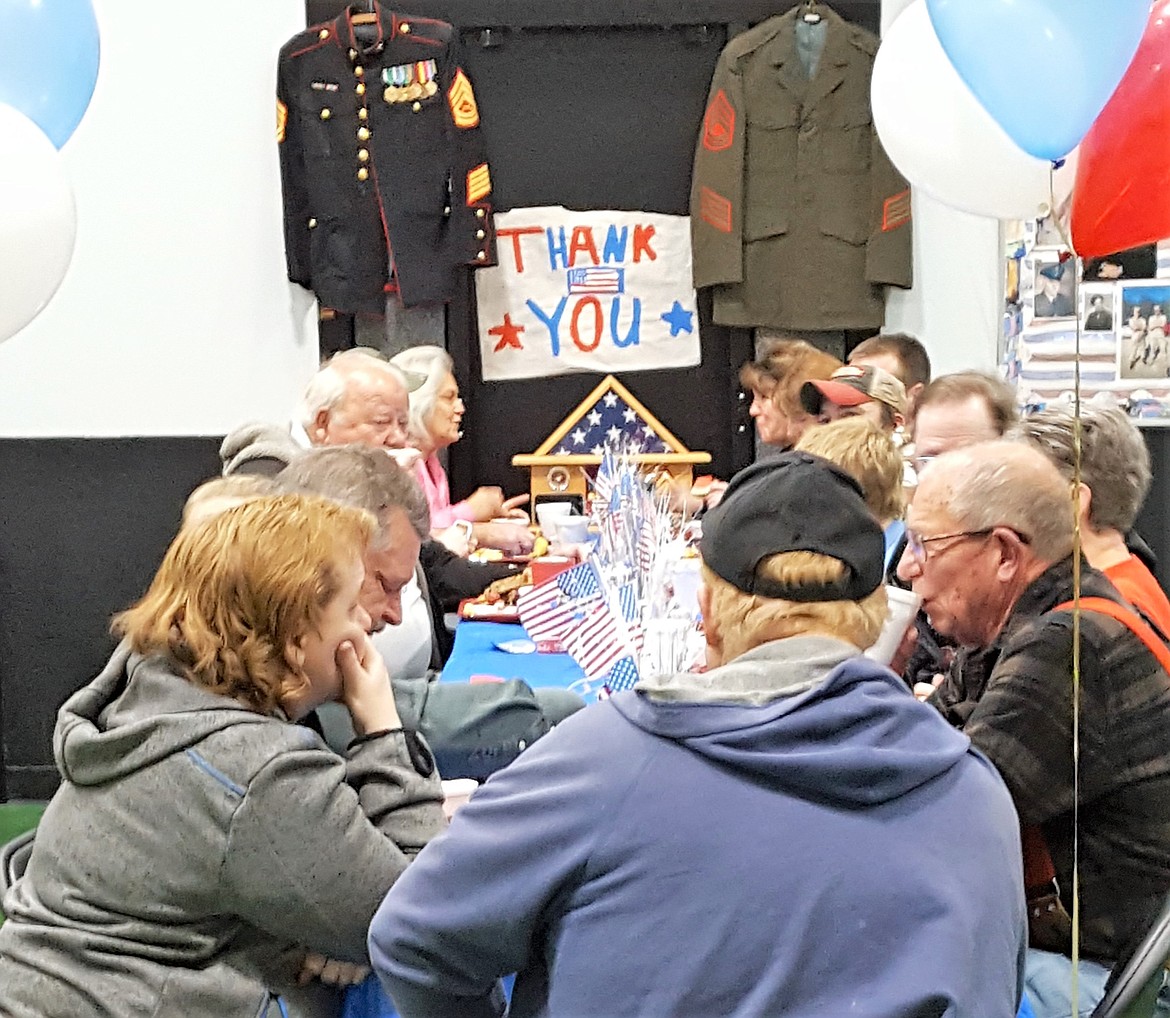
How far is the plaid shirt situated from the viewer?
5.34 feet

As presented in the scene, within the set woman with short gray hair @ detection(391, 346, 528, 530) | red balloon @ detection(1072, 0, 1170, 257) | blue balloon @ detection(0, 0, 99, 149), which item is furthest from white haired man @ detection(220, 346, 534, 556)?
red balloon @ detection(1072, 0, 1170, 257)

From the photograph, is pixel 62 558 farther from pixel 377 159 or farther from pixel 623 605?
pixel 623 605

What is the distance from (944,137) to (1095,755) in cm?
129

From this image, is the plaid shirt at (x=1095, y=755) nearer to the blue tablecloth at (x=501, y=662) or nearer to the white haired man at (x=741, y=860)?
the white haired man at (x=741, y=860)

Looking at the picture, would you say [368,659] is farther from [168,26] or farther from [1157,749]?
[168,26]

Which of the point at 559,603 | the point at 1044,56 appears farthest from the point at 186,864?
the point at 559,603

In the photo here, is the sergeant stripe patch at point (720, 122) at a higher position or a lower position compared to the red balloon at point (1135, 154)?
higher

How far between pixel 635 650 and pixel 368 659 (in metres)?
0.81

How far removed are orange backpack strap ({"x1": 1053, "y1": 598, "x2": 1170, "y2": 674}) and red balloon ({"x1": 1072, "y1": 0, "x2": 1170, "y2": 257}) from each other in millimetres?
595

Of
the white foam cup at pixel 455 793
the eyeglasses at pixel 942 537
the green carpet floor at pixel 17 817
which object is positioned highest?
the eyeglasses at pixel 942 537

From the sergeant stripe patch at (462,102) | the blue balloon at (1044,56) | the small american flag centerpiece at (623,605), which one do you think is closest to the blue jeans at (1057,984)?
the small american flag centerpiece at (623,605)

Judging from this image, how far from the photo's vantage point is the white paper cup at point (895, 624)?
207 centimetres

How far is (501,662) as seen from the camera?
2695mm

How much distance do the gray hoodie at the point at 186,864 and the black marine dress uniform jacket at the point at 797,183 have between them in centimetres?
355
